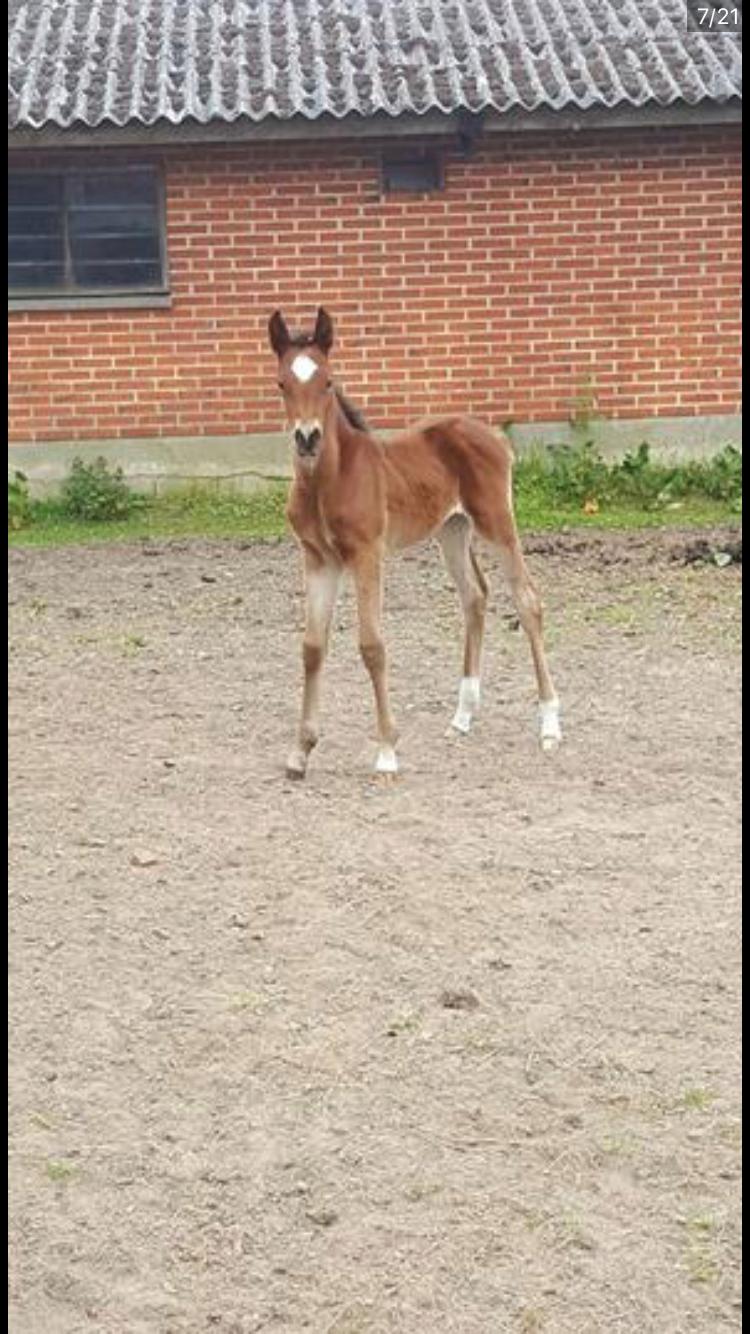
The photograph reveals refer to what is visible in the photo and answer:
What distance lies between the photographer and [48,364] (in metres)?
13.3

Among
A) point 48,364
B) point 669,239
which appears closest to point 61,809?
point 48,364

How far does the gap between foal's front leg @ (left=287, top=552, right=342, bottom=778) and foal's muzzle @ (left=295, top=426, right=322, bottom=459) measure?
27.9 inches

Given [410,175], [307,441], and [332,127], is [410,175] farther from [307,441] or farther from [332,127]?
[307,441]

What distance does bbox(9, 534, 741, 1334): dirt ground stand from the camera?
3.51 metres

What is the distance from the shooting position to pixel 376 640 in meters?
6.85

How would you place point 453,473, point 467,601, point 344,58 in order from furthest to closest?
point 344,58
point 467,601
point 453,473

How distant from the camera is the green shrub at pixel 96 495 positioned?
506 inches

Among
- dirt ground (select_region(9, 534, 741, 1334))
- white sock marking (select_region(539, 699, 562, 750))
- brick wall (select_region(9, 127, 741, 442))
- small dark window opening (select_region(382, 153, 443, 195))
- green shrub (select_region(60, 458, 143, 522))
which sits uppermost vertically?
small dark window opening (select_region(382, 153, 443, 195))

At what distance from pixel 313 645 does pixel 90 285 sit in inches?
285

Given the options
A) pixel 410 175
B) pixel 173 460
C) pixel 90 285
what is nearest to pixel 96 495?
pixel 173 460

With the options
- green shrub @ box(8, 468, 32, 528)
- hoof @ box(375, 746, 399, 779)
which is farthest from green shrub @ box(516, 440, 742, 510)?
hoof @ box(375, 746, 399, 779)

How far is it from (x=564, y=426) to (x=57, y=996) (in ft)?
31.0

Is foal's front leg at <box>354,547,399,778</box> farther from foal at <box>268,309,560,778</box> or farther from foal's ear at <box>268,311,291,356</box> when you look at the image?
foal's ear at <box>268,311,291,356</box>

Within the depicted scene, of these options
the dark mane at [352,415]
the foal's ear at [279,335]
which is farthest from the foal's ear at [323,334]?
the dark mane at [352,415]
